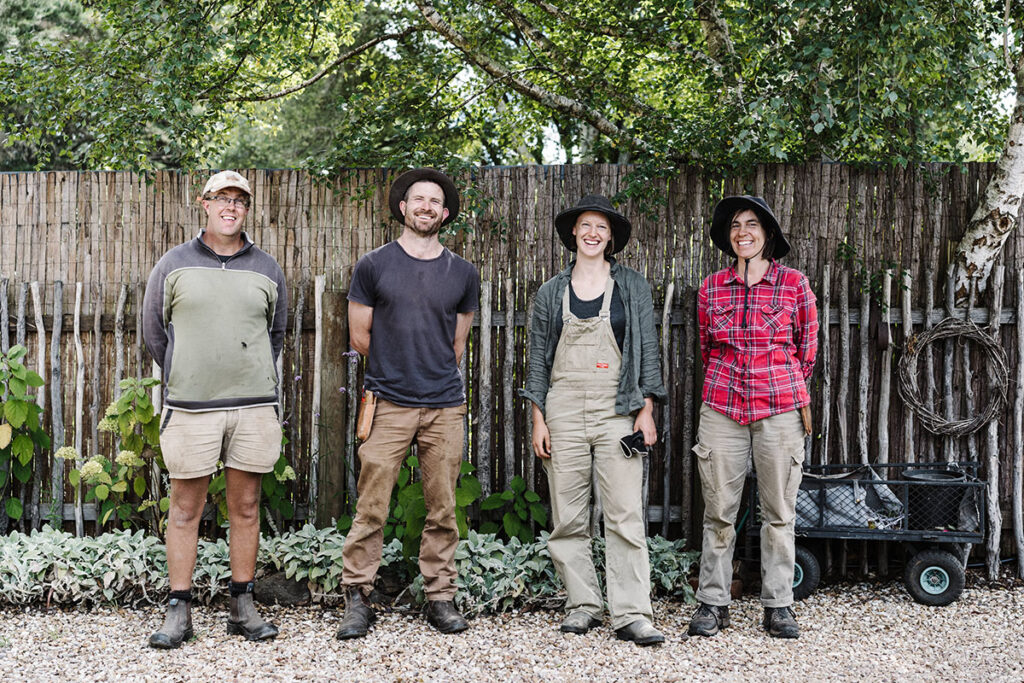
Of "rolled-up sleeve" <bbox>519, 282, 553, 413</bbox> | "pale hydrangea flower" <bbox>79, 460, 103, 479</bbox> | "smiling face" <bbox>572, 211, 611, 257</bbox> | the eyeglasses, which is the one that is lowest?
"pale hydrangea flower" <bbox>79, 460, 103, 479</bbox>

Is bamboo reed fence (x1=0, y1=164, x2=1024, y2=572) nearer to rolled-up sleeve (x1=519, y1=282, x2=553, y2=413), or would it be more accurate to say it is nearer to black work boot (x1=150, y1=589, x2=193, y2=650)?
rolled-up sleeve (x1=519, y1=282, x2=553, y2=413)

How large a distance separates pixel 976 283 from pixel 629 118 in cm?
290

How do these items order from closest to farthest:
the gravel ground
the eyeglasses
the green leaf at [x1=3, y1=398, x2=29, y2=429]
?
the gravel ground
the eyeglasses
the green leaf at [x1=3, y1=398, x2=29, y2=429]

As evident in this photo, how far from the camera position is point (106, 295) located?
5.12 metres

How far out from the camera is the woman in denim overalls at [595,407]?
154 inches

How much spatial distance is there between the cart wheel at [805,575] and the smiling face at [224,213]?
3407 millimetres

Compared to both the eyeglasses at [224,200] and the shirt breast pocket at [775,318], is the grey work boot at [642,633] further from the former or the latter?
the eyeglasses at [224,200]

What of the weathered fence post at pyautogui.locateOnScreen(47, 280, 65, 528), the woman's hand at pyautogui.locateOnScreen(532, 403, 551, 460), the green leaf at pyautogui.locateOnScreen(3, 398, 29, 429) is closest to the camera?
the woman's hand at pyautogui.locateOnScreen(532, 403, 551, 460)

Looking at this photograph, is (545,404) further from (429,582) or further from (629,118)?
(629,118)

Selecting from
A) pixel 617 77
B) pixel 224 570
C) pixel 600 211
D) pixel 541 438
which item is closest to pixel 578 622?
pixel 541 438

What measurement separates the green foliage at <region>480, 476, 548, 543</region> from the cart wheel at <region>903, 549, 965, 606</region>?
80.4 inches

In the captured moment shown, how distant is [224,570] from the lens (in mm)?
4301

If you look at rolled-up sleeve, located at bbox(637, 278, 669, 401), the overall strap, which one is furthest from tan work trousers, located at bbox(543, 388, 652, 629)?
the overall strap

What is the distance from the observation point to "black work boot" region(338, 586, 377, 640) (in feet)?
12.7
